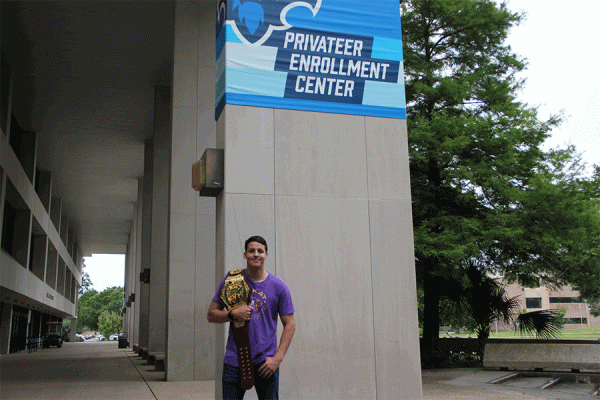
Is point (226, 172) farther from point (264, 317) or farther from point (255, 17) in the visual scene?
point (264, 317)

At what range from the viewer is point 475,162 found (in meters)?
16.0

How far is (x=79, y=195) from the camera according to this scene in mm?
40625

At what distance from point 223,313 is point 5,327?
112 feet

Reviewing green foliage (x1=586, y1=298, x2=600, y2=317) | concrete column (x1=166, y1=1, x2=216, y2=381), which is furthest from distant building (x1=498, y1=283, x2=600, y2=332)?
concrete column (x1=166, y1=1, x2=216, y2=381)

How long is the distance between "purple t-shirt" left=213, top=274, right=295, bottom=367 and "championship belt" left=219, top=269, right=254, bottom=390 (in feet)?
0.20

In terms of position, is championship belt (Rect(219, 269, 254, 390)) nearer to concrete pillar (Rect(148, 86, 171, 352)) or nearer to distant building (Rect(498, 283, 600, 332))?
concrete pillar (Rect(148, 86, 171, 352))

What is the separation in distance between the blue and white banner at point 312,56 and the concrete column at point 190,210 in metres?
6.68

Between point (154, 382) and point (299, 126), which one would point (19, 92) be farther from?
point (299, 126)

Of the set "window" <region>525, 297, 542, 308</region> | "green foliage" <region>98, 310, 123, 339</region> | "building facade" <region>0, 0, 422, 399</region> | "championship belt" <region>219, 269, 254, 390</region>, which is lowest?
"green foliage" <region>98, 310, 123, 339</region>

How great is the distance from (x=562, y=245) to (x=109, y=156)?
78.6 ft

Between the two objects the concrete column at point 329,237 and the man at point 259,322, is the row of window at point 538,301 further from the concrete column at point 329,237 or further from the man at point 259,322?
the man at point 259,322

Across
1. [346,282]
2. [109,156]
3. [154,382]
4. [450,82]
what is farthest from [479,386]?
[109,156]

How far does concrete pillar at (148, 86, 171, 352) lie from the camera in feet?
64.8

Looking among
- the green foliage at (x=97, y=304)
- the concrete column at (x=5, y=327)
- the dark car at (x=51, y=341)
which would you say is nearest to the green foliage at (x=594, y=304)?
the concrete column at (x=5, y=327)
